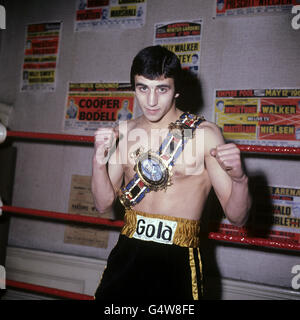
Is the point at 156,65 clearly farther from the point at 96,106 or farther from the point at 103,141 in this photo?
the point at 96,106

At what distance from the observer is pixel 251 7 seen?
1.91m

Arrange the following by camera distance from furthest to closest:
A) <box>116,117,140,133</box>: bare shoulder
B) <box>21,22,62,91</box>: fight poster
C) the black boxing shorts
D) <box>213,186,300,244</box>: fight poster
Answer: <box>21,22,62,91</box>: fight poster → <box>213,186,300,244</box>: fight poster → <box>116,117,140,133</box>: bare shoulder → the black boxing shorts

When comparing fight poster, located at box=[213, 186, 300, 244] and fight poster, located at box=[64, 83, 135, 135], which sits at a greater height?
fight poster, located at box=[64, 83, 135, 135]

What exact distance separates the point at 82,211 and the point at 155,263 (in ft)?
4.12

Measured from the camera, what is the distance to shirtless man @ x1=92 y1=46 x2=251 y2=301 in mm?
1128

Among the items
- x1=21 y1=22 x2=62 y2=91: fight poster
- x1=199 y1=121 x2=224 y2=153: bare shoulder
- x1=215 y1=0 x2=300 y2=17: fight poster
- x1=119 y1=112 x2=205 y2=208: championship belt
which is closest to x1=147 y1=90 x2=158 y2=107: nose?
x1=119 y1=112 x2=205 y2=208: championship belt

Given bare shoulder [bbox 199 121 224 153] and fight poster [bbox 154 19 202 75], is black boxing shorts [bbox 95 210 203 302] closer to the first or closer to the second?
bare shoulder [bbox 199 121 224 153]

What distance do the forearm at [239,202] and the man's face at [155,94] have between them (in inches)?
16.4

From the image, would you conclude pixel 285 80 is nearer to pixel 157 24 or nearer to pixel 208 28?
pixel 208 28

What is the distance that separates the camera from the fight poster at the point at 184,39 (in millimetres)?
2039

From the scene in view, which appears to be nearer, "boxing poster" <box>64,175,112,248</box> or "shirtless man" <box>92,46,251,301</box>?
"shirtless man" <box>92,46,251,301</box>

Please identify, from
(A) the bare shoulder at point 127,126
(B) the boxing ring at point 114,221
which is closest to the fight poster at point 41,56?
(B) the boxing ring at point 114,221

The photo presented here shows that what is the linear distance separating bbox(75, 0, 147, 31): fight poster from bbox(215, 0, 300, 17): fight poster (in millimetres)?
550

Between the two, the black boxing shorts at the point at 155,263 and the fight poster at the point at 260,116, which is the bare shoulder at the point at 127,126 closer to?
the black boxing shorts at the point at 155,263
